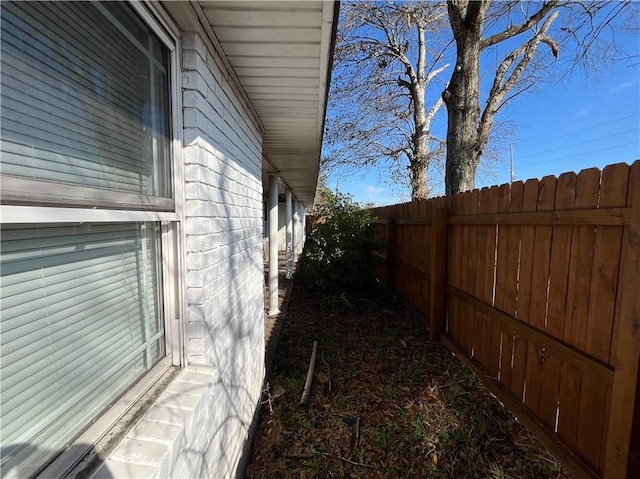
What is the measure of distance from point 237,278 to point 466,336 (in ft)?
8.86

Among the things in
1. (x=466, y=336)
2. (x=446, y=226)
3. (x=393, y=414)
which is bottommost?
(x=393, y=414)

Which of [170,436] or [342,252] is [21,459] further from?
[342,252]

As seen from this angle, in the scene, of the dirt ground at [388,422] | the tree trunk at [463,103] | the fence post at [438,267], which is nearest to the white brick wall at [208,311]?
the dirt ground at [388,422]

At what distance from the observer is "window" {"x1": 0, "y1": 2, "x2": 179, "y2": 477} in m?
0.81

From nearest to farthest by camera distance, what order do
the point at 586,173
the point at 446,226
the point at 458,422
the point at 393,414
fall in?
the point at 586,173, the point at 458,422, the point at 393,414, the point at 446,226

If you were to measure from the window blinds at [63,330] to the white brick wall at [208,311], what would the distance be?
8.3 inches

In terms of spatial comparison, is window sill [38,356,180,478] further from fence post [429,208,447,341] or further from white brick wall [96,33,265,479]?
fence post [429,208,447,341]

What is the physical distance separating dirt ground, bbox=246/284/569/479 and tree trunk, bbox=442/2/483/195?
2.89m

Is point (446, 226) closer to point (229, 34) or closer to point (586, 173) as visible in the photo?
point (586, 173)

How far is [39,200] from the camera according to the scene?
85 cm

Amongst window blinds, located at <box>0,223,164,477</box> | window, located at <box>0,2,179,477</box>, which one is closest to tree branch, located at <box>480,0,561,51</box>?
window, located at <box>0,2,179,477</box>

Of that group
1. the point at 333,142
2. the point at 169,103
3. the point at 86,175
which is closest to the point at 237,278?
the point at 169,103

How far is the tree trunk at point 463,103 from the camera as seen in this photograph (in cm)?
538

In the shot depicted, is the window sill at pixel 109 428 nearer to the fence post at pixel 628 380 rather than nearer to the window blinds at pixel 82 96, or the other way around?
the window blinds at pixel 82 96
